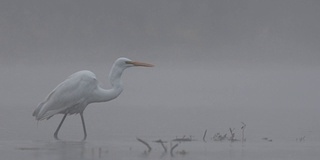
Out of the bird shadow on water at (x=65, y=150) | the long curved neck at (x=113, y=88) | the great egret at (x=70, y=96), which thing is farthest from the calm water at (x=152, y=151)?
the long curved neck at (x=113, y=88)

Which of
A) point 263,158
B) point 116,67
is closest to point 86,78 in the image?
point 116,67

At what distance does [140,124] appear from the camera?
17078 mm

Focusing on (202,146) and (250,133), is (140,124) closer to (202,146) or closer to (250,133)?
(250,133)

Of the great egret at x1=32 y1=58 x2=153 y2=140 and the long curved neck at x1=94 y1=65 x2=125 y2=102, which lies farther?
the long curved neck at x1=94 y1=65 x2=125 y2=102

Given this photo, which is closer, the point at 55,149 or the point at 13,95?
the point at 55,149

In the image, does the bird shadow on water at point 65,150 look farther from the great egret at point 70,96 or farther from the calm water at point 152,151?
the great egret at point 70,96

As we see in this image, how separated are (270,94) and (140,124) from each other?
2090 centimetres

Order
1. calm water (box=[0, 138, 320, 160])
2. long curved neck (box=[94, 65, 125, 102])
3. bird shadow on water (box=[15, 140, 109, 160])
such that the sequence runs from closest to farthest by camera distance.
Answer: bird shadow on water (box=[15, 140, 109, 160])
calm water (box=[0, 138, 320, 160])
long curved neck (box=[94, 65, 125, 102])

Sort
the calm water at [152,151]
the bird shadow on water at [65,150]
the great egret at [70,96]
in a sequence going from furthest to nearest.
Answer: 1. the great egret at [70,96]
2. the calm water at [152,151]
3. the bird shadow on water at [65,150]

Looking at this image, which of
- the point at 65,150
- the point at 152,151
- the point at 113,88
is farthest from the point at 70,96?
the point at 152,151

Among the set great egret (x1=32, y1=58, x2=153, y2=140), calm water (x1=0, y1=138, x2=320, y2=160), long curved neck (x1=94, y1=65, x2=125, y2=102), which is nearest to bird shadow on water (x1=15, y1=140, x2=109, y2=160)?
calm water (x1=0, y1=138, x2=320, y2=160)

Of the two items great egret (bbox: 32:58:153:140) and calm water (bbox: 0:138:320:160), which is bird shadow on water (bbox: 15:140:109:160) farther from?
great egret (bbox: 32:58:153:140)

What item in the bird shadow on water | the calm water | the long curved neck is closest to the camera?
the bird shadow on water

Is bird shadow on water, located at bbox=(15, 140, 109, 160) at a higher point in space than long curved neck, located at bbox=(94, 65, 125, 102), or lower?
lower
